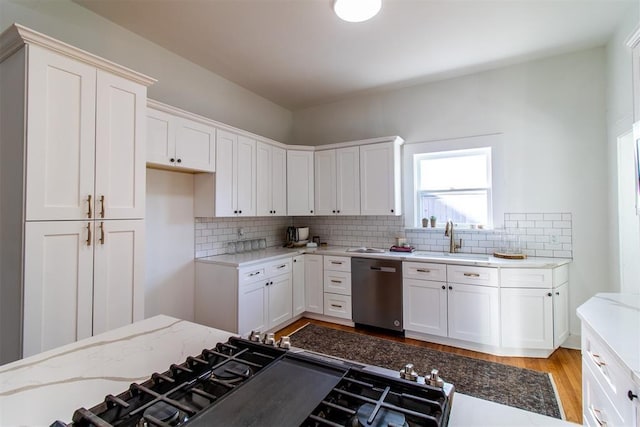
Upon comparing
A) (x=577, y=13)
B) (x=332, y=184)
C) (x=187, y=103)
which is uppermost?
(x=577, y=13)

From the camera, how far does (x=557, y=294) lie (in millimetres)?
2859

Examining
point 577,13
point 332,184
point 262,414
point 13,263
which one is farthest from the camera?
point 332,184

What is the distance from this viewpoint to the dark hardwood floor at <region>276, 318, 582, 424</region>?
7.01ft

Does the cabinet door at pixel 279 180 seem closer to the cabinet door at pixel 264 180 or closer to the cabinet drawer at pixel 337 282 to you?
the cabinet door at pixel 264 180

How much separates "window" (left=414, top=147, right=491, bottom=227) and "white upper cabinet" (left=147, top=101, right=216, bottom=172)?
2.56 m

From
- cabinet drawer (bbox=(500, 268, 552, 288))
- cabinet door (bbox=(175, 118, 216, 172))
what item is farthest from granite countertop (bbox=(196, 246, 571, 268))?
cabinet door (bbox=(175, 118, 216, 172))

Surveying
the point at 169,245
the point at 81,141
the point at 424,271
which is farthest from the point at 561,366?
the point at 81,141

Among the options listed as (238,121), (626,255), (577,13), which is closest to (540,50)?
(577,13)

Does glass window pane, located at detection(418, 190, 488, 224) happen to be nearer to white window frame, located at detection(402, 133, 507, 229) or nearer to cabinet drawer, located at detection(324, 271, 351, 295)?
white window frame, located at detection(402, 133, 507, 229)

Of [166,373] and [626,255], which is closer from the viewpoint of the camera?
[166,373]

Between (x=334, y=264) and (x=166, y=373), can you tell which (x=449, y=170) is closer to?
(x=334, y=264)

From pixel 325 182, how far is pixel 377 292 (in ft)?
5.43

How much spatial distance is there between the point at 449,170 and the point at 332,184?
1517mm

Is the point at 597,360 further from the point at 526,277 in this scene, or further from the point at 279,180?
the point at 279,180
